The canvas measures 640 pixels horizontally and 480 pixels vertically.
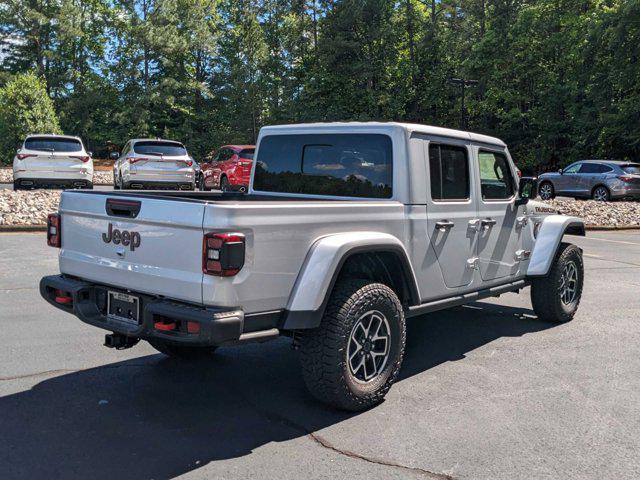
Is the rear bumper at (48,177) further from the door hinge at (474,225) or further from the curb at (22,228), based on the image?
the door hinge at (474,225)

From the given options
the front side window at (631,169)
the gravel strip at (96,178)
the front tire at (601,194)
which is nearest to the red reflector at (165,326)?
the front tire at (601,194)

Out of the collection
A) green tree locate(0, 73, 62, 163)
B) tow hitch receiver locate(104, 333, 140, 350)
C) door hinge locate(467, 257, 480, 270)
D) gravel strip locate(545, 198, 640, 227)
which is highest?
green tree locate(0, 73, 62, 163)

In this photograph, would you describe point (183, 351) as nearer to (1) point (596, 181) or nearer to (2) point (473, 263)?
(2) point (473, 263)

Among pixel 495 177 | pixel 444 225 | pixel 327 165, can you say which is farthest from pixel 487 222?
pixel 327 165

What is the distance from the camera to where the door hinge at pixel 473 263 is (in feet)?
16.2

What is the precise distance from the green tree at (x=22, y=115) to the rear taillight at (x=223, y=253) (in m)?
40.3

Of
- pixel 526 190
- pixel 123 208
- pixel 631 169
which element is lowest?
pixel 123 208

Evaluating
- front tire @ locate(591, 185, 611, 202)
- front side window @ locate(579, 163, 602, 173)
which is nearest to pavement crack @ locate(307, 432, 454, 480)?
front tire @ locate(591, 185, 611, 202)

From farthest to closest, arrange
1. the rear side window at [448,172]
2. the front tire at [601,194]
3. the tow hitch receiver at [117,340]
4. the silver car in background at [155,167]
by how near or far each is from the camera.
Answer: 1. the front tire at [601,194]
2. the silver car in background at [155,167]
3. the rear side window at [448,172]
4. the tow hitch receiver at [117,340]

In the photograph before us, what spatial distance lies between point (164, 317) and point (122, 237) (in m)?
0.65

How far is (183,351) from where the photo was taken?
490 centimetres

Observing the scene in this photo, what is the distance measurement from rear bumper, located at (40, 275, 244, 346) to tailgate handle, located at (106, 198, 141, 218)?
18.4 inches

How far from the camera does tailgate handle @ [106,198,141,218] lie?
365 centimetres

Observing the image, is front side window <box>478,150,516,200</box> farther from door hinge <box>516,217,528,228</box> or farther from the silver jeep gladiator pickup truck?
door hinge <box>516,217,528,228</box>
